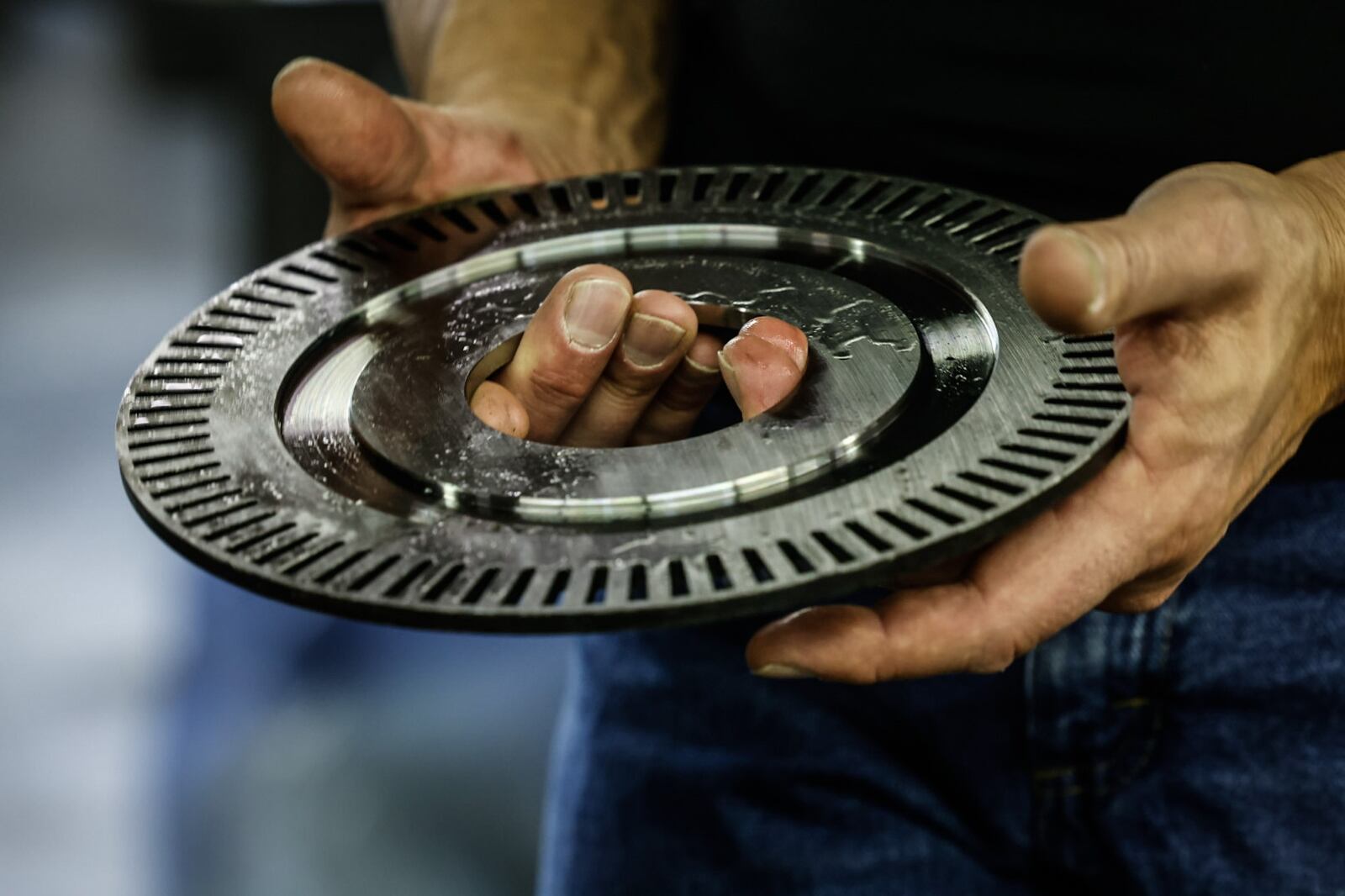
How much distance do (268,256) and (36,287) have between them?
2.05ft

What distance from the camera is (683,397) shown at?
2.82 feet

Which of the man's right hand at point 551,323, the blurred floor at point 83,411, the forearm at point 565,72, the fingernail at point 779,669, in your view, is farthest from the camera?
the blurred floor at point 83,411

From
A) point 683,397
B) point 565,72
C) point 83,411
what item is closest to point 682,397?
point 683,397

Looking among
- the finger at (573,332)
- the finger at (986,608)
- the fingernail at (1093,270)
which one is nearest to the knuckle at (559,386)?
the finger at (573,332)

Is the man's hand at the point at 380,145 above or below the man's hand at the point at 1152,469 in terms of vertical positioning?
above

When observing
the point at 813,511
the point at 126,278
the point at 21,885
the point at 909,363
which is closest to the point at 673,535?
the point at 813,511

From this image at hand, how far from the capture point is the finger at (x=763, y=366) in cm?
71

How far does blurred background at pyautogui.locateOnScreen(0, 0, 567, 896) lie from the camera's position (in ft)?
4.34

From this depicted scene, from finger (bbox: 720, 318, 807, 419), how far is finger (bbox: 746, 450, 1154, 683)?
13 cm

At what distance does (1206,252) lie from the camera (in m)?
0.58

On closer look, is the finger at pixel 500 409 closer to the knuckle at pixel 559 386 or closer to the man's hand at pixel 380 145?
the knuckle at pixel 559 386

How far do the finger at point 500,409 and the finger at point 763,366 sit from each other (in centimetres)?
13

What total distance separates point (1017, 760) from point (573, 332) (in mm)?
455

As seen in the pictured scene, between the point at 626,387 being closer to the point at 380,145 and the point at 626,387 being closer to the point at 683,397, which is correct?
the point at 683,397
